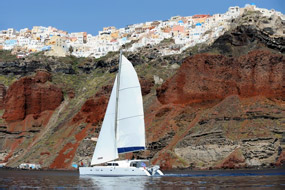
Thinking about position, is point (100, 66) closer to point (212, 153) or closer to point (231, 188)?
point (212, 153)

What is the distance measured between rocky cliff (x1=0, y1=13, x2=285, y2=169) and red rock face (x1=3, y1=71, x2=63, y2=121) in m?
0.28

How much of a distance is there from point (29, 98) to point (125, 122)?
82037 millimetres

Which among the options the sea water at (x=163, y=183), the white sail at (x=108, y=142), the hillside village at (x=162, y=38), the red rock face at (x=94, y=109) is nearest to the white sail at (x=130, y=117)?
the white sail at (x=108, y=142)

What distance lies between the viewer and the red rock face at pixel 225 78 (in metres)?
89.6

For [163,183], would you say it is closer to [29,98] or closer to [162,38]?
[29,98]

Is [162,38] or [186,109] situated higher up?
[162,38]

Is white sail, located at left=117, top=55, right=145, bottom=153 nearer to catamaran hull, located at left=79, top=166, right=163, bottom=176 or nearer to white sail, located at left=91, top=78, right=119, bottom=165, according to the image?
white sail, located at left=91, top=78, right=119, bottom=165

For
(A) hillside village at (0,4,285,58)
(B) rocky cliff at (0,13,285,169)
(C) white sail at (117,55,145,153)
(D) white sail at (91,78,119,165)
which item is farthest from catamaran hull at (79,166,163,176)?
(A) hillside village at (0,4,285,58)

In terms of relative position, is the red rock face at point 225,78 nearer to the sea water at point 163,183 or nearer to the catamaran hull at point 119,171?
the sea water at point 163,183

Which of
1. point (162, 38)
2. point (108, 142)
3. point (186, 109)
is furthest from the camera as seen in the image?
point (162, 38)

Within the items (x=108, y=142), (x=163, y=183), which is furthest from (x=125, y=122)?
(x=163, y=183)

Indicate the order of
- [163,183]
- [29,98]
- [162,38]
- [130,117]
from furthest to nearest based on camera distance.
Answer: [162,38] → [29,98] → [130,117] → [163,183]

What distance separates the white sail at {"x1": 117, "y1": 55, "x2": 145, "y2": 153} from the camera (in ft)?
181

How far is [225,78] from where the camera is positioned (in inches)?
3723
